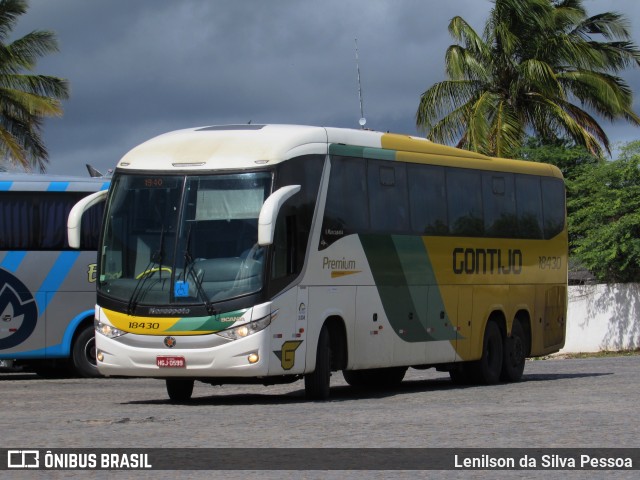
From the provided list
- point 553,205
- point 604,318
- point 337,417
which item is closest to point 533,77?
point 604,318

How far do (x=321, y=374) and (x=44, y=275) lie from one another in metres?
8.63

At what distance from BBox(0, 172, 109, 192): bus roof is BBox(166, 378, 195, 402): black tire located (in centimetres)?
765

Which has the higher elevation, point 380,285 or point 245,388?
point 380,285

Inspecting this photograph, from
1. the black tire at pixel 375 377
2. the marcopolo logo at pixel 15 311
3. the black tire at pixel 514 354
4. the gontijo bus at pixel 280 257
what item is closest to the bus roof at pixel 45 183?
the marcopolo logo at pixel 15 311

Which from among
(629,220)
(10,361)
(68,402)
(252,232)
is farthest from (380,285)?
(629,220)

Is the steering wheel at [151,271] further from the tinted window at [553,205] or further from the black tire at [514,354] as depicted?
the tinted window at [553,205]

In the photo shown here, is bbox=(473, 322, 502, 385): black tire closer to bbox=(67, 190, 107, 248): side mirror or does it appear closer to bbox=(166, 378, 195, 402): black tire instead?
bbox=(166, 378, 195, 402): black tire

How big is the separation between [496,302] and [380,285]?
3823 mm

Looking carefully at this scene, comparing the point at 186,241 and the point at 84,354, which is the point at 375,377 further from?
the point at 186,241

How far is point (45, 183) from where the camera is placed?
82.1ft

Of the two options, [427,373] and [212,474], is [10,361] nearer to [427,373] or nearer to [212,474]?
[427,373]

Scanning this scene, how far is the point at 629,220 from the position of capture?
39.4 metres

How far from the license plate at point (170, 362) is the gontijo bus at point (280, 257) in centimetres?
2

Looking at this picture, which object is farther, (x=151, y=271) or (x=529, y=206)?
(x=529, y=206)
